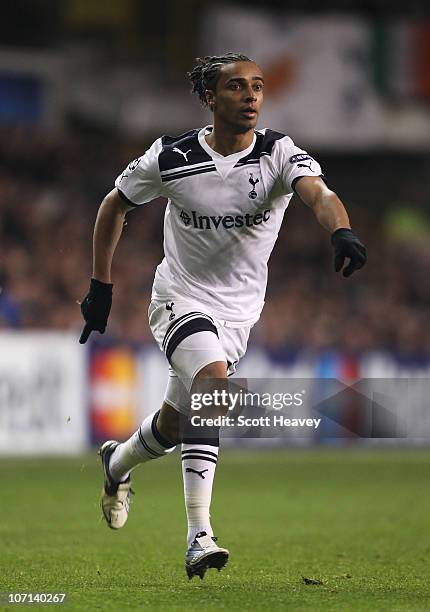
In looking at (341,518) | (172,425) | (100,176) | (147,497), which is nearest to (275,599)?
(172,425)

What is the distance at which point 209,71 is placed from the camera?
241 inches

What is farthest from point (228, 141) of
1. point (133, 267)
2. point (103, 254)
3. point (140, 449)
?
point (133, 267)

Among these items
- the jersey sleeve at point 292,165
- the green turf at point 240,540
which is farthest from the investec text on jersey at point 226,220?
the green turf at point 240,540

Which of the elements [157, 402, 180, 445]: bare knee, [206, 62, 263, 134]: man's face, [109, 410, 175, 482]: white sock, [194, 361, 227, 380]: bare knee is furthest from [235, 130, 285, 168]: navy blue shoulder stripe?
[109, 410, 175, 482]: white sock

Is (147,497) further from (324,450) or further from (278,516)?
(324,450)

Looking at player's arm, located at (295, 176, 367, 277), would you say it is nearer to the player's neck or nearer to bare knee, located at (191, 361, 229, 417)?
the player's neck

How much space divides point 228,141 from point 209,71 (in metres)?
0.34

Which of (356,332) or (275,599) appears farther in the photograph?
(356,332)

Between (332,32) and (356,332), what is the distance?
16.5 feet

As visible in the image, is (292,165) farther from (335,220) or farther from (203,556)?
(203,556)

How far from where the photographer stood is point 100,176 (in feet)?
72.0

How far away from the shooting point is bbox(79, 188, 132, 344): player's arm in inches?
255

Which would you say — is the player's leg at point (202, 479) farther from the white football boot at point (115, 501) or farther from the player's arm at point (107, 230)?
the white football boot at point (115, 501)

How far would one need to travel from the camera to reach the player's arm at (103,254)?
21.3 feet
